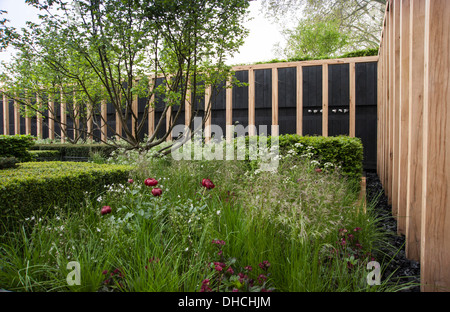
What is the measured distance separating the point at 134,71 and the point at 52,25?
1.52 meters

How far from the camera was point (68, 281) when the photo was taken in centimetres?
143

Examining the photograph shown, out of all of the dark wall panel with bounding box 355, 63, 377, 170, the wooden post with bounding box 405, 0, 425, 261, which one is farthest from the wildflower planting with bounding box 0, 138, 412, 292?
the dark wall panel with bounding box 355, 63, 377, 170

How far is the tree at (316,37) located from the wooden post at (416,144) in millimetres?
8187

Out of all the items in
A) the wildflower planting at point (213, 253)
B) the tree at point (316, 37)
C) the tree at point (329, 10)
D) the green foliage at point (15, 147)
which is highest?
the tree at point (329, 10)

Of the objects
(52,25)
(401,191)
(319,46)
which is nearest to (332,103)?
(319,46)

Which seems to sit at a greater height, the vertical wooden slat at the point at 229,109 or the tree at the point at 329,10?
the tree at the point at 329,10

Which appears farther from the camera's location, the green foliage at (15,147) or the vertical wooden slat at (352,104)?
the vertical wooden slat at (352,104)

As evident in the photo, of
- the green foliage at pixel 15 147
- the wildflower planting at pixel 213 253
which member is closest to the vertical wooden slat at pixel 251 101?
the green foliage at pixel 15 147

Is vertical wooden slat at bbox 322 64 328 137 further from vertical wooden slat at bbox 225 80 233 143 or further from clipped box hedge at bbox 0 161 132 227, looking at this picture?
clipped box hedge at bbox 0 161 132 227

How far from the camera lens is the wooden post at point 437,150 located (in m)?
1.54

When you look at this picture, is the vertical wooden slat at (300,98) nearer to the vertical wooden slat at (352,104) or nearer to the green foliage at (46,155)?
the vertical wooden slat at (352,104)

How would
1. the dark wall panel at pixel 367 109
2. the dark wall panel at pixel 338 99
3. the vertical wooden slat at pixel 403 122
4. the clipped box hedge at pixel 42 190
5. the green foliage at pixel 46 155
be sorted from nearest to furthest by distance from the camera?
the clipped box hedge at pixel 42 190, the vertical wooden slat at pixel 403 122, the green foliage at pixel 46 155, the dark wall panel at pixel 367 109, the dark wall panel at pixel 338 99

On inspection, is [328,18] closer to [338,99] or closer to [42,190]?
[338,99]
